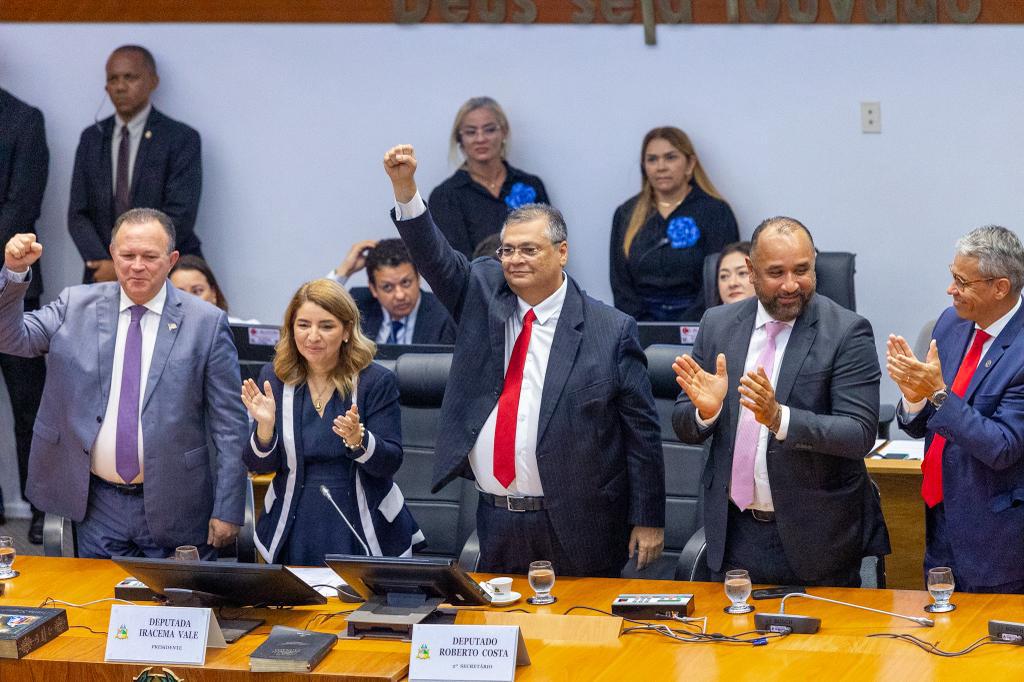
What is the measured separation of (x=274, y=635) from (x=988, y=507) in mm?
1673

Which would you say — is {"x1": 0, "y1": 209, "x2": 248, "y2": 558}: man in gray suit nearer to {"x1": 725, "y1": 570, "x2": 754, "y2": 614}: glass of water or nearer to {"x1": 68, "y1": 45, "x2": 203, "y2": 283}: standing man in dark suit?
{"x1": 725, "y1": 570, "x2": 754, "y2": 614}: glass of water

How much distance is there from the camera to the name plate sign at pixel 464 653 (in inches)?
102

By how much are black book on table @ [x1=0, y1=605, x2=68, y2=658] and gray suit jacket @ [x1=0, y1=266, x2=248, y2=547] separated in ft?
2.11

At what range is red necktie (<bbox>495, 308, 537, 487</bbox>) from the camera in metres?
3.44

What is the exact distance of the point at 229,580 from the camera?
2912 millimetres

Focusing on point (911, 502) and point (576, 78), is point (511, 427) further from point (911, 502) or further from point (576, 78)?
point (576, 78)

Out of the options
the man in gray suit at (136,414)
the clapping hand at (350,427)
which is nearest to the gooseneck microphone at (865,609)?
the clapping hand at (350,427)

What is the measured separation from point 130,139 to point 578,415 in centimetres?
368

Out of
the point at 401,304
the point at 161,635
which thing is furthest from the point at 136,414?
the point at 401,304

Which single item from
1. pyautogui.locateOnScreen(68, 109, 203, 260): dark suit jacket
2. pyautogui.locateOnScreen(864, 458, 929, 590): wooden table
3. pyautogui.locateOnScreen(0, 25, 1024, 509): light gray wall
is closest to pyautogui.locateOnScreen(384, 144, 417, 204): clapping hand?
pyautogui.locateOnScreen(864, 458, 929, 590): wooden table

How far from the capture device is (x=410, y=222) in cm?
346

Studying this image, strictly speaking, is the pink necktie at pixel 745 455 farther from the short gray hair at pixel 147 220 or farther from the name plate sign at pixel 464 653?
the short gray hair at pixel 147 220

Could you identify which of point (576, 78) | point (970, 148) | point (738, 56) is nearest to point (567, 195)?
point (576, 78)

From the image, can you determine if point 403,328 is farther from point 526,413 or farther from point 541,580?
point 541,580
